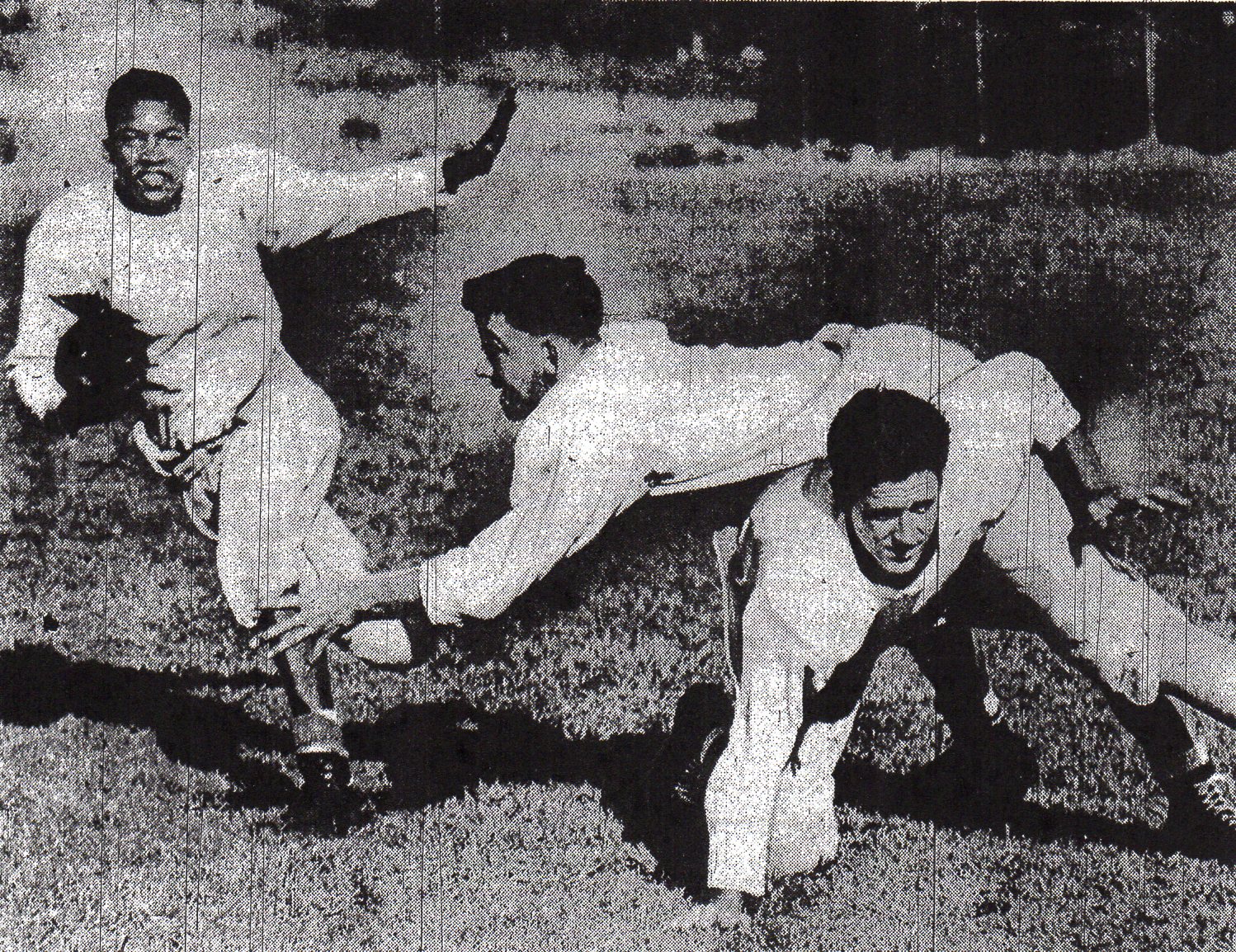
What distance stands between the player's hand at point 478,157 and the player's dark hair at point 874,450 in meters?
0.89

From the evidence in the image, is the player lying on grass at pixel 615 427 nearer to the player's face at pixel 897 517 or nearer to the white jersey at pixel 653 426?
the white jersey at pixel 653 426

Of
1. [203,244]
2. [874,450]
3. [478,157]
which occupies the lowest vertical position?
[874,450]

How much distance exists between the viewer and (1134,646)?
81.4 inches

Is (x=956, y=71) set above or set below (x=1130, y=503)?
above

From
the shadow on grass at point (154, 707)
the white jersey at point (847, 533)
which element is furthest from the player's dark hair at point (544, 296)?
the shadow on grass at point (154, 707)

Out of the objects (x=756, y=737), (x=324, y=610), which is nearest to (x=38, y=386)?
(x=324, y=610)

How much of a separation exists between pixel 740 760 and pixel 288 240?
4.62ft

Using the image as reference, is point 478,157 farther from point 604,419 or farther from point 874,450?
point 874,450

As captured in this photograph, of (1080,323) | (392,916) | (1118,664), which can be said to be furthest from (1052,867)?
(392,916)

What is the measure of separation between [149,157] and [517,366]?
870mm

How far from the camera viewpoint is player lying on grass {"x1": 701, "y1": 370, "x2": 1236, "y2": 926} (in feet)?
6.75

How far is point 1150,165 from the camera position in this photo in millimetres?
2133

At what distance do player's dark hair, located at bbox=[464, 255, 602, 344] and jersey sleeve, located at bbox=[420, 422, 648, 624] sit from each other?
26 cm

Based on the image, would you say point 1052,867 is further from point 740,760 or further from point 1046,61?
point 1046,61
